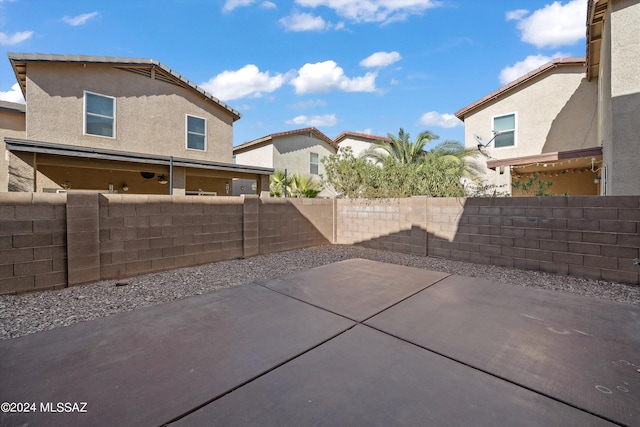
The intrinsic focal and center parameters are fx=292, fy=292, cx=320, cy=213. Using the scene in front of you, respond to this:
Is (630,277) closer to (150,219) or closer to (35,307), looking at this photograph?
(150,219)

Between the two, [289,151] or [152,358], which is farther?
[289,151]

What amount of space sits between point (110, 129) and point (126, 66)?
211cm

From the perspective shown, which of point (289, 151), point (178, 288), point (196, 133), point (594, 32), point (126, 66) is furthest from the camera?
point (289, 151)

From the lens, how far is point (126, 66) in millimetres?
9289

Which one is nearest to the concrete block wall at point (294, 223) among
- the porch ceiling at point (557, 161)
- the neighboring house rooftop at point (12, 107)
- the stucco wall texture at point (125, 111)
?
the stucco wall texture at point (125, 111)

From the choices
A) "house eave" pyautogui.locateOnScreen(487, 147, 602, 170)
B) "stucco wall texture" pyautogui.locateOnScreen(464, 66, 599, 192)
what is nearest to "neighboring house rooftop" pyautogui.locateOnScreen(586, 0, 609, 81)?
"stucco wall texture" pyautogui.locateOnScreen(464, 66, 599, 192)

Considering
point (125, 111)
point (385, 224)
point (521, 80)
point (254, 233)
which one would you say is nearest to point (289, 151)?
point (125, 111)

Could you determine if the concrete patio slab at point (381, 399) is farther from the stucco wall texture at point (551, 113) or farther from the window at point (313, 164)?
the window at point (313, 164)

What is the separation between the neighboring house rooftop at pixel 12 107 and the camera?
995 centimetres

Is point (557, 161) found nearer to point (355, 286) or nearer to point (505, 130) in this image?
point (505, 130)

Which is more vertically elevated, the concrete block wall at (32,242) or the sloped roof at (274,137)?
the sloped roof at (274,137)

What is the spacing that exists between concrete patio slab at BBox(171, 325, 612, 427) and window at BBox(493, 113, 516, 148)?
11.0 metres

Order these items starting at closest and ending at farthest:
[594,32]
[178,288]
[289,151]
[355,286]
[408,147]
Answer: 1. [355,286]
2. [178,288]
3. [594,32]
4. [408,147]
5. [289,151]

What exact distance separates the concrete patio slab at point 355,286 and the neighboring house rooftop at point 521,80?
9.29 metres
